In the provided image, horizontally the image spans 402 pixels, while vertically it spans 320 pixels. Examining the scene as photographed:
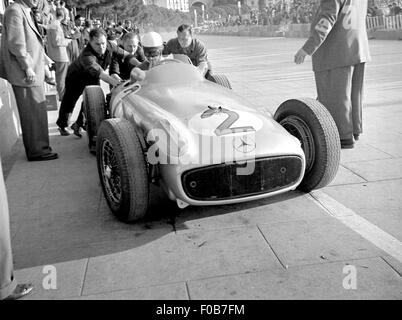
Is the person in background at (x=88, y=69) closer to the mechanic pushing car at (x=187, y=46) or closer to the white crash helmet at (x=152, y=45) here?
the white crash helmet at (x=152, y=45)

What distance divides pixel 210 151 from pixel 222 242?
2.06 ft

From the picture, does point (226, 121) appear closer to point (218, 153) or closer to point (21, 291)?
point (218, 153)

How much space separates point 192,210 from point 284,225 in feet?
2.63

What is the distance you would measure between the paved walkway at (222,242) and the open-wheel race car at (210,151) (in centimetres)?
24

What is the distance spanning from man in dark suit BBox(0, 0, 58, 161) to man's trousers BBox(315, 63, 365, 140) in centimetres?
326

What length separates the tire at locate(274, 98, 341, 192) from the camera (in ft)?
12.1

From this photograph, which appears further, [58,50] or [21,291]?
[58,50]

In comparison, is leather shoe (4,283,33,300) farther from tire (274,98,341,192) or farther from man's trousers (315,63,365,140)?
man's trousers (315,63,365,140)

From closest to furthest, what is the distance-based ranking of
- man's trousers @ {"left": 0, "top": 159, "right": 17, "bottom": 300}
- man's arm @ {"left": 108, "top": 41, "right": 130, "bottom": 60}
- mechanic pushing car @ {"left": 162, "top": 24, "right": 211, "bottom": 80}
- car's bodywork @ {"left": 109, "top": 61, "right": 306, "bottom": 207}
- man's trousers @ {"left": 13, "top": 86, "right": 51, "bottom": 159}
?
man's trousers @ {"left": 0, "top": 159, "right": 17, "bottom": 300}
car's bodywork @ {"left": 109, "top": 61, "right": 306, "bottom": 207}
man's trousers @ {"left": 13, "top": 86, "right": 51, "bottom": 159}
man's arm @ {"left": 108, "top": 41, "right": 130, "bottom": 60}
mechanic pushing car @ {"left": 162, "top": 24, "right": 211, "bottom": 80}

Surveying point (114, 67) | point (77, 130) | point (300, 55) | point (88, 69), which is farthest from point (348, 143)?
point (77, 130)

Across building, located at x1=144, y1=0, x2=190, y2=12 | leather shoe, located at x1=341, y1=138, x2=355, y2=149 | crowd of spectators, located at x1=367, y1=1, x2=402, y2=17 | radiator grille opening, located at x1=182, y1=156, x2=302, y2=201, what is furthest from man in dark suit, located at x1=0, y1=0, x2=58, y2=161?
building, located at x1=144, y1=0, x2=190, y2=12

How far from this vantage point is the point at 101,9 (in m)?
43.8

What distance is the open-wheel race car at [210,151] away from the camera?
3.25m

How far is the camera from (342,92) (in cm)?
518
